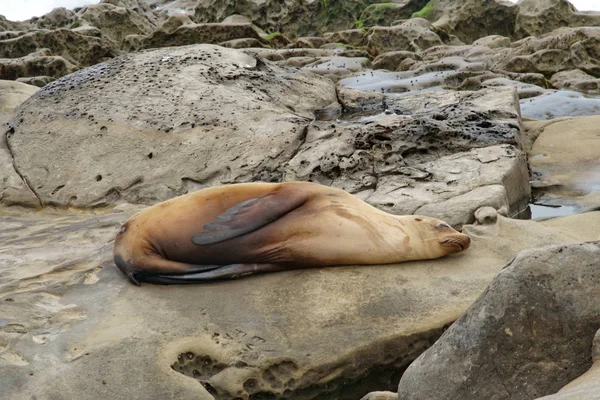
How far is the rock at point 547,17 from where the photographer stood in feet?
59.1

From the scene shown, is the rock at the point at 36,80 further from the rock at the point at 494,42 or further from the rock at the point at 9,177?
the rock at the point at 494,42

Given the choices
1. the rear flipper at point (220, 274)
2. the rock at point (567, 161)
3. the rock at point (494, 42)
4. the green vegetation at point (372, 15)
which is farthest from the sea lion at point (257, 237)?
the green vegetation at point (372, 15)

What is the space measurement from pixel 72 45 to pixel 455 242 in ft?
45.7

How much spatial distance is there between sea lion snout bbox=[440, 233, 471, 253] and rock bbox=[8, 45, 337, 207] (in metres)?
1.87

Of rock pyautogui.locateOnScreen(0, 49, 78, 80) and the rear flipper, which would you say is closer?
the rear flipper

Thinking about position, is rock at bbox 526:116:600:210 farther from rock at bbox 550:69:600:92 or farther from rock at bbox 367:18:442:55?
rock at bbox 367:18:442:55

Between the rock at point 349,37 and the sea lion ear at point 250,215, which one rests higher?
the sea lion ear at point 250,215

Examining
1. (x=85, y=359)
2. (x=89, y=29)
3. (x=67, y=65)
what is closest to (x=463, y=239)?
(x=85, y=359)

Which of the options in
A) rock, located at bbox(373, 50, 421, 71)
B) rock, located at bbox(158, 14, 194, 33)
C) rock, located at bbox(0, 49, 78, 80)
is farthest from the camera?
rock, located at bbox(158, 14, 194, 33)

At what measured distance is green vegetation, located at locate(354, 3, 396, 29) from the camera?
2328 centimetres

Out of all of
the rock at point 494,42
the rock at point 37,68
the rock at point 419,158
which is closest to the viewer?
the rock at point 419,158

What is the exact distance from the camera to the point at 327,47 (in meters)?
18.3

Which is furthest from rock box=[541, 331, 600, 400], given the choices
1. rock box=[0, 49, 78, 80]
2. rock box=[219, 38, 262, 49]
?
rock box=[219, 38, 262, 49]

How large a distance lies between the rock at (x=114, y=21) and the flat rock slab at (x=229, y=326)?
1723cm
